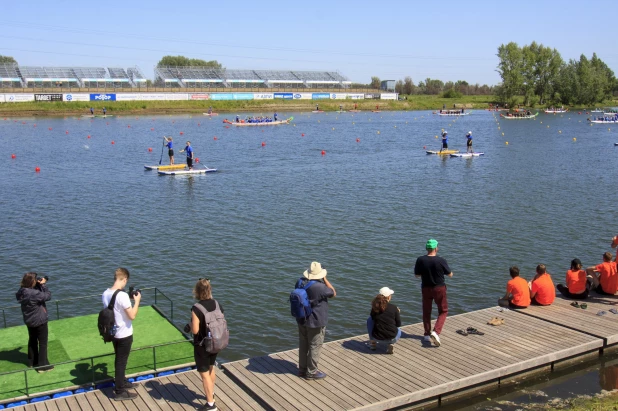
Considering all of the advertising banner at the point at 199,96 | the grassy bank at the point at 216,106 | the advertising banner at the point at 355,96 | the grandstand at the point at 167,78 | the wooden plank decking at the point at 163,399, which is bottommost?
the wooden plank decking at the point at 163,399

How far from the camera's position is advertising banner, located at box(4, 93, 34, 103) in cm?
10706

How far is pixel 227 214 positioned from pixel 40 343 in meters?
17.4

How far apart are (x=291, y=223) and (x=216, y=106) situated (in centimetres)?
10078

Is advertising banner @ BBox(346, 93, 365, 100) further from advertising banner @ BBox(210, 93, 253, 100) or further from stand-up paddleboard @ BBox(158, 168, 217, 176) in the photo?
stand-up paddleboard @ BBox(158, 168, 217, 176)

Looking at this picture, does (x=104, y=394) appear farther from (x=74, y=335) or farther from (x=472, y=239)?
(x=472, y=239)

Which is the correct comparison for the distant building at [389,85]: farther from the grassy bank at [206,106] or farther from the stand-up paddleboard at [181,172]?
the stand-up paddleboard at [181,172]

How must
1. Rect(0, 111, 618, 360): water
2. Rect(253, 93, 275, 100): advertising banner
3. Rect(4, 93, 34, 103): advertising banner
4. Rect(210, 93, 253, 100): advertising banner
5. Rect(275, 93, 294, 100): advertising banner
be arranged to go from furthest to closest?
Rect(275, 93, 294, 100): advertising banner, Rect(253, 93, 275, 100): advertising banner, Rect(210, 93, 253, 100): advertising banner, Rect(4, 93, 34, 103): advertising banner, Rect(0, 111, 618, 360): water

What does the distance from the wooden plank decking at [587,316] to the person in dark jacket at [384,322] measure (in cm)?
419

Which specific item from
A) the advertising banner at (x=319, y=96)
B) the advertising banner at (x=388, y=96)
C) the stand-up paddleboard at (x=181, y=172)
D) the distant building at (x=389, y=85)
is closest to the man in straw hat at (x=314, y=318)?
the stand-up paddleboard at (x=181, y=172)

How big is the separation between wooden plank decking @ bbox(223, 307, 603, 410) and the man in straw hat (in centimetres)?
49

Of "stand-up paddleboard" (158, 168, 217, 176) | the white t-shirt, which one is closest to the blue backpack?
the white t-shirt

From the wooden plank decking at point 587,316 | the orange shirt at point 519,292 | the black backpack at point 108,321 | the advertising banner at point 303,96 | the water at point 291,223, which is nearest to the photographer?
the black backpack at point 108,321

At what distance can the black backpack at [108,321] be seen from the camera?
9203 millimetres

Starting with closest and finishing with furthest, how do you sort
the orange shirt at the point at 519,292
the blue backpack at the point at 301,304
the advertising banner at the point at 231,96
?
the blue backpack at the point at 301,304, the orange shirt at the point at 519,292, the advertising banner at the point at 231,96
